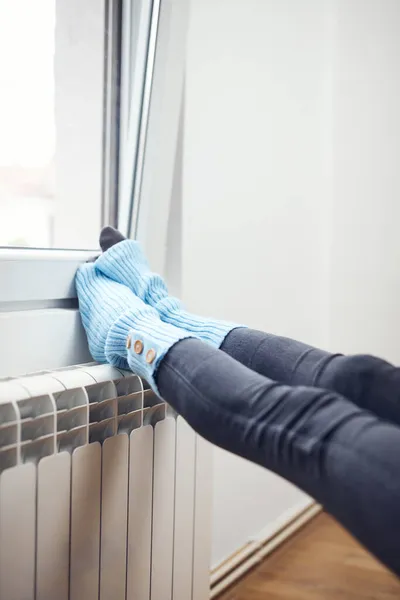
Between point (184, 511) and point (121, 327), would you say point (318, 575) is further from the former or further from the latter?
point (121, 327)

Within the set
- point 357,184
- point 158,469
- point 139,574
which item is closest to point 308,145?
point 357,184

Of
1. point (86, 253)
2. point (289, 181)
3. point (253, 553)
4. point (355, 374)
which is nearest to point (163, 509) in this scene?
point (355, 374)

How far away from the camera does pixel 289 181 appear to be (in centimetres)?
174

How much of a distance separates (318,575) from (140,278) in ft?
3.06

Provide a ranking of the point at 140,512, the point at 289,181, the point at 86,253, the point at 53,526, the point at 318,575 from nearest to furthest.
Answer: the point at 53,526, the point at 140,512, the point at 86,253, the point at 318,575, the point at 289,181

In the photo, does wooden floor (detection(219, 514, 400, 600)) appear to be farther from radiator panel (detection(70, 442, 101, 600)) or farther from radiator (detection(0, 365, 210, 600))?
radiator panel (detection(70, 442, 101, 600))

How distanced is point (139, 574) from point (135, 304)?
17.5 inches

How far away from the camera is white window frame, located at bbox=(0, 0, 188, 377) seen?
106 centimetres

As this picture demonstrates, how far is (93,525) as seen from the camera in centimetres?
87

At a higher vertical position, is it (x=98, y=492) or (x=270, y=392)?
(x=270, y=392)

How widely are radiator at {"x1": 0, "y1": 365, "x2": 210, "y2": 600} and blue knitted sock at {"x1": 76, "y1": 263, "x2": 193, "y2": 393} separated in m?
0.05

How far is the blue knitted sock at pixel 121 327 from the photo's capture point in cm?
90

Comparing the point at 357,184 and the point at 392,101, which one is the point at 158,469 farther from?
the point at 392,101

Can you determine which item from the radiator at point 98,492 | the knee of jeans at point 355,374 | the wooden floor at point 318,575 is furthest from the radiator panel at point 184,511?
the wooden floor at point 318,575
